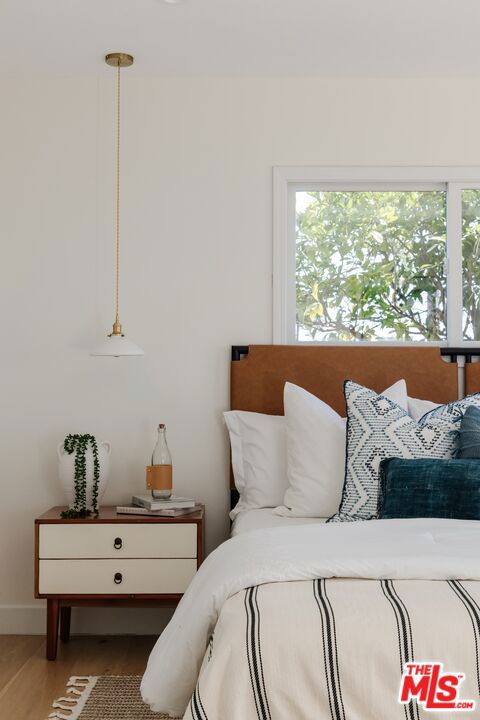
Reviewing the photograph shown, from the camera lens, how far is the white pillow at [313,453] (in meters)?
3.20

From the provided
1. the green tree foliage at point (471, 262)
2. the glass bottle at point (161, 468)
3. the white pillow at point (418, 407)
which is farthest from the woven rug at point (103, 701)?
the green tree foliage at point (471, 262)

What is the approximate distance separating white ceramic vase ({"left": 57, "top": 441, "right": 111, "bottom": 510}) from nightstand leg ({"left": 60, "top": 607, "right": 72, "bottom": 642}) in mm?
493

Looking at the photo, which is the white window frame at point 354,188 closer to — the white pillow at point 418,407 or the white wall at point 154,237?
the white wall at point 154,237

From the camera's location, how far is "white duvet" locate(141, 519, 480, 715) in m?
1.97

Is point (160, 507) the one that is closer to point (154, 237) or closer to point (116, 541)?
point (116, 541)

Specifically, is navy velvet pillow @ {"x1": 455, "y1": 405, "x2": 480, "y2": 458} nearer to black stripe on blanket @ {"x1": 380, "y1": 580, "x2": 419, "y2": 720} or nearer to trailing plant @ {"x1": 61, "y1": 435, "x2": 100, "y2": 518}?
black stripe on blanket @ {"x1": 380, "y1": 580, "x2": 419, "y2": 720}

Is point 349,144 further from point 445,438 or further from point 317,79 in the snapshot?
point 445,438

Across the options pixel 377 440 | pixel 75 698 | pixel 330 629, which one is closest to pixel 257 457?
pixel 377 440

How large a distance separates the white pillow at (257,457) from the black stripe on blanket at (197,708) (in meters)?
1.66

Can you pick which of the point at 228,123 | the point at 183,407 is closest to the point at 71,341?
the point at 183,407

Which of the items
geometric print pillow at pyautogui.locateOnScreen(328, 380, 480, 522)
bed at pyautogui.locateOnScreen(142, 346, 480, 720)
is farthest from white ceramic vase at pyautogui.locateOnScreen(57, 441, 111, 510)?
bed at pyautogui.locateOnScreen(142, 346, 480, 720)

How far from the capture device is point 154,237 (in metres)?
3.78

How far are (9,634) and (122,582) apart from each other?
2.46 feet

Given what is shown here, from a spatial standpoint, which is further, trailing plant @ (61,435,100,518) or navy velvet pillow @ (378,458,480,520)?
trailing plant @ (61,435,100,518)
